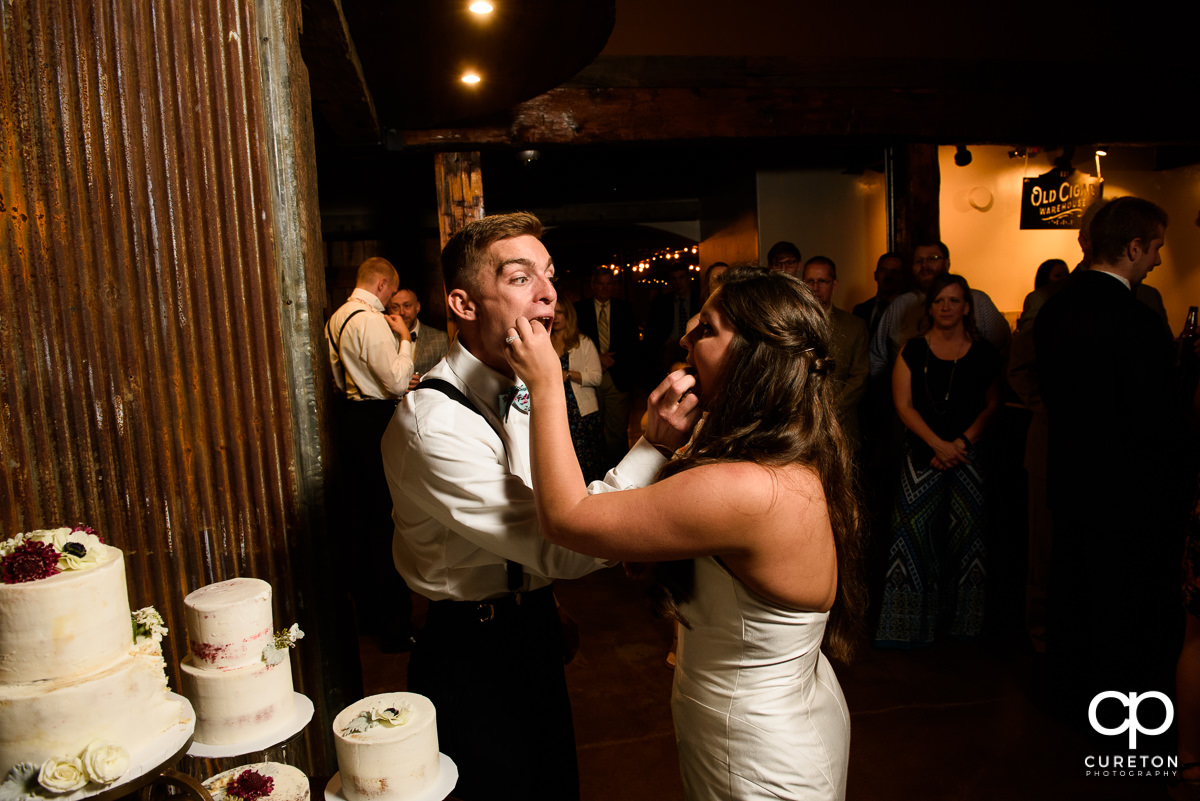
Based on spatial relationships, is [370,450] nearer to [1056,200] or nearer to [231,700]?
[231,700]

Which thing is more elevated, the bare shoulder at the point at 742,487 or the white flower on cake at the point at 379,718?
the bare shoulder at the point at 742,487

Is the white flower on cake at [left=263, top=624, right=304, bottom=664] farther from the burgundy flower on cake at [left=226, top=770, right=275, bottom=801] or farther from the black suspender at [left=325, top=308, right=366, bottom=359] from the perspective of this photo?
the black suspender at [left=325, top=308, right=366, bottom=359]

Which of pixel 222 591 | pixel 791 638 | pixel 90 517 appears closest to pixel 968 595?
pixel 791 638

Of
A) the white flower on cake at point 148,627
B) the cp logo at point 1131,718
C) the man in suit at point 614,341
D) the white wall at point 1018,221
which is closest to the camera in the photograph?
the white flower on cake at point 148,627

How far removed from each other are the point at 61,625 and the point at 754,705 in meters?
1.26

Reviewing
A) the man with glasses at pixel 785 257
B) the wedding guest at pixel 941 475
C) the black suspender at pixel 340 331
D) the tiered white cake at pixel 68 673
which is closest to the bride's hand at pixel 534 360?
the tiered white cake at pixel 68 673

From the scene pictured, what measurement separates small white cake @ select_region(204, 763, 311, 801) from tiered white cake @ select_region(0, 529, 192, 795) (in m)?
0.20

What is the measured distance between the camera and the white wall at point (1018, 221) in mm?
7008

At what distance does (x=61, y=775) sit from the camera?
105 centimetres

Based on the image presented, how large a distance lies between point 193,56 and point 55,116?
1.08ft

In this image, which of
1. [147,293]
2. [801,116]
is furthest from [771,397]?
[801,116]

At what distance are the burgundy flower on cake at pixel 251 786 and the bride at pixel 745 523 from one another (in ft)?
2.20

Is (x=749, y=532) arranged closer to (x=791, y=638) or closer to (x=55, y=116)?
(x=791, y=638)

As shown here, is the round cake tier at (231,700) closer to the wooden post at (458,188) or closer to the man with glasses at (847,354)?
the man with glasses at (847,354)
